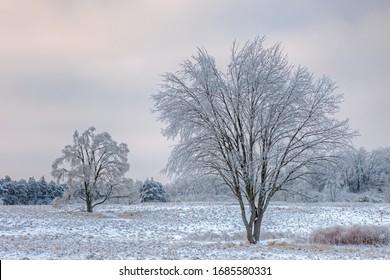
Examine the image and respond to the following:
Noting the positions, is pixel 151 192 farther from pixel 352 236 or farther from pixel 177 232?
pixel 352 236

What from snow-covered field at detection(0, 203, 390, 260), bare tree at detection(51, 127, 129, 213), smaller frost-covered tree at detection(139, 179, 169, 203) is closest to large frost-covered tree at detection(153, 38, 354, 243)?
snow-covered field at detection(0, 203, 390, 260)

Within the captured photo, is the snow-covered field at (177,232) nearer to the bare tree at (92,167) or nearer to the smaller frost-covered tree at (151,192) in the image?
the bare tree at (92,167)

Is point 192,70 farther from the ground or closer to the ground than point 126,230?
farther from the ground

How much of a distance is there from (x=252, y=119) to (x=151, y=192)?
6214cm

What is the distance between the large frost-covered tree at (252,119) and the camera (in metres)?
18.0

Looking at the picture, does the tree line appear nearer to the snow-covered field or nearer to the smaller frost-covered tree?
the smaller frost-covered tree

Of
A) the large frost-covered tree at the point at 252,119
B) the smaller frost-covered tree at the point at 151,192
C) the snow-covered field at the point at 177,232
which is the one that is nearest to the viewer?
the snow-covered field at the point at 177,232

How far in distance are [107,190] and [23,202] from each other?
159 feet

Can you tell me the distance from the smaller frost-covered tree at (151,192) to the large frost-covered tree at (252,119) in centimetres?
6018

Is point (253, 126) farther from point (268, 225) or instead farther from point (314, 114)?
point (268, 225)

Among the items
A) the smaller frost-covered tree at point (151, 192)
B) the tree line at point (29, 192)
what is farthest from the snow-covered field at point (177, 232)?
the tree line at point (29, 192)

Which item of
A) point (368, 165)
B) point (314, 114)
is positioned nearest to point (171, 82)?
point (314, 114)

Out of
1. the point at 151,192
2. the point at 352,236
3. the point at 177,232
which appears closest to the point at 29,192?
the point at 151,192

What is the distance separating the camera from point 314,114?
1805 centimetres
